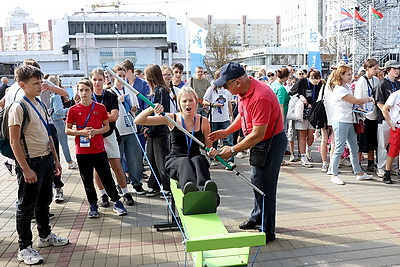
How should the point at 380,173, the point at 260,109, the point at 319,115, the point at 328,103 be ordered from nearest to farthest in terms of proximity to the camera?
1. the point at 260,109
2. the point at 380,173
3. the point at 328,103
4. the point at 319,115

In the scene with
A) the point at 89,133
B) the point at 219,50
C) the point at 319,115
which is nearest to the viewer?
the point at 89,133

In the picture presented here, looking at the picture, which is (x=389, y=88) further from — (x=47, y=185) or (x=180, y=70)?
(x=47, y=185)

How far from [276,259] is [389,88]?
4.38 m

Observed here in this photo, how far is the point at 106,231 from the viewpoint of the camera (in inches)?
189

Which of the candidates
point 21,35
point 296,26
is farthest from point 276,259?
point 21,35

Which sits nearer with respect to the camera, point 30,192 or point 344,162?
point 30,192

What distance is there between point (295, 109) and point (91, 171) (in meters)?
4.77

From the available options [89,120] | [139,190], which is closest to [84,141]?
[89,120]

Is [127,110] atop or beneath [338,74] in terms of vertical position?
beneath

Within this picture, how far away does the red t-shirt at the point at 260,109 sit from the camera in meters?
3.87

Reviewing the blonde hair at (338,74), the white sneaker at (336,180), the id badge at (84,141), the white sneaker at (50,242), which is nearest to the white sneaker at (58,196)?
the id badge at (84,141)

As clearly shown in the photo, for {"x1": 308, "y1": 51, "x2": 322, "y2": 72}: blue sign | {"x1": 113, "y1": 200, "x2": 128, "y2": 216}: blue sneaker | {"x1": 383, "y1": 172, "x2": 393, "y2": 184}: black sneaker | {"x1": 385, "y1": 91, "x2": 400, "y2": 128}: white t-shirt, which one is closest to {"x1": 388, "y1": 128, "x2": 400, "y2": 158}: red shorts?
{"x1": 385, "y1": 91, "x2": 400, "y2": 128}: white t-shirt

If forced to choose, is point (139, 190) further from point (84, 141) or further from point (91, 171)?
point (84, 141)

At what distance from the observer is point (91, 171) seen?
17.2 ft
